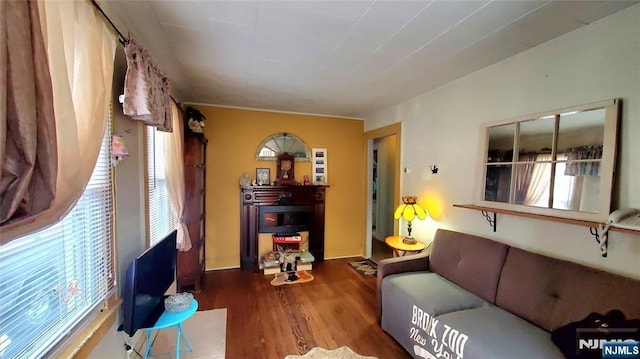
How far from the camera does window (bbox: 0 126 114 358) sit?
872mm

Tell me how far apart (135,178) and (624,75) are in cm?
320

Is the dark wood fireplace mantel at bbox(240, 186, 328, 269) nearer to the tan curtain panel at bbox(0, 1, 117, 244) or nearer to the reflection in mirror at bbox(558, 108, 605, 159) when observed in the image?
the tan curtain panel at bbox(0, 1, 117, 244)

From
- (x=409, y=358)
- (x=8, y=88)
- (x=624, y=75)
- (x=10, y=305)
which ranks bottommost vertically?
(x=409, y=358)

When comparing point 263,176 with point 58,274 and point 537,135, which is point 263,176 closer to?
point 58,274

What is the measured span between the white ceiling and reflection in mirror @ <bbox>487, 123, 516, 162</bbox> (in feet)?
1.96

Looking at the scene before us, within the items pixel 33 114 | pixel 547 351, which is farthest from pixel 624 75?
pixel 33 114

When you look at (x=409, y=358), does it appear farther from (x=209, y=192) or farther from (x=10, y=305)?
(x=209, y=192)

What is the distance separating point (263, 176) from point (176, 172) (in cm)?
150

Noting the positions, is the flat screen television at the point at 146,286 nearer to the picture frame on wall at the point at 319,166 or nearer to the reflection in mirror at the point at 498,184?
the picture frame on wall at the point at 319,166

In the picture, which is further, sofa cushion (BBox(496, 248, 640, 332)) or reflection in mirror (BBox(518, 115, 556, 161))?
reflection in mirror (BBox(518, 115, 556, 161))

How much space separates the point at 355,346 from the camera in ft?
7.05

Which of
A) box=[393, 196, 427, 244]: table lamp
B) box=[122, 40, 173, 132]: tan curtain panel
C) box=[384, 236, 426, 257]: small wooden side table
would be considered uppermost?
box=[122, 40, 173, 132]: tan curtain panel

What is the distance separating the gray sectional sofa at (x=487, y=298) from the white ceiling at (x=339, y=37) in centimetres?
158

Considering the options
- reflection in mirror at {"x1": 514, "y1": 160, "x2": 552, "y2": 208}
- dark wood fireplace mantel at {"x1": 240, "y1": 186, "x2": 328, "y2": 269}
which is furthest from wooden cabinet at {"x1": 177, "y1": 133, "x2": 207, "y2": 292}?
reflection in mirror at {"x1": 514, "y1": 160, "x2": 552, "y2": 208}
